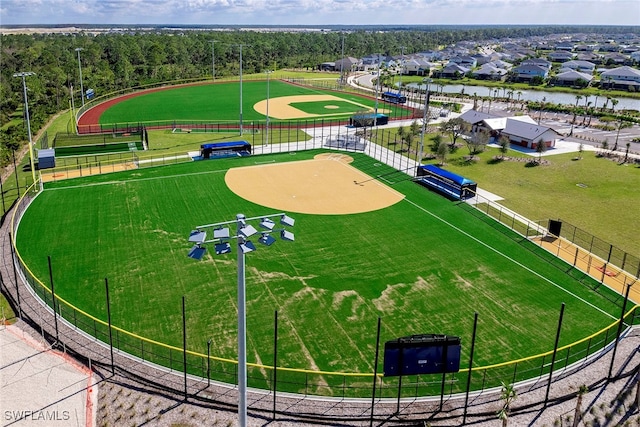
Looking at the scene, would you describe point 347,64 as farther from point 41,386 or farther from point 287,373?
point 41,386

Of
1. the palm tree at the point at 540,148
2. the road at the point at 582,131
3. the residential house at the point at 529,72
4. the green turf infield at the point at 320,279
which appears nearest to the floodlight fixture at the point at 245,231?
the green turf infield at the point at 320,279

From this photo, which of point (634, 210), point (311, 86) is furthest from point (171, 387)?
point (311, 86)

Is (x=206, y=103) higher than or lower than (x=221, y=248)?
lower

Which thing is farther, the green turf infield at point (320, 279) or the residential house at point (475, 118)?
the residential house at point (475, 118)

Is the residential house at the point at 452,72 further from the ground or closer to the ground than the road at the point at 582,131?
further from the ground

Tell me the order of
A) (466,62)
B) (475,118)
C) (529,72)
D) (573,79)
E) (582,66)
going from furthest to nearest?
(466,62) < (582,66) < (529,72) < (573,79) < (475,118)

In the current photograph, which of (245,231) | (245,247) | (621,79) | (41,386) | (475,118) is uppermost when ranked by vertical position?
(245,231)

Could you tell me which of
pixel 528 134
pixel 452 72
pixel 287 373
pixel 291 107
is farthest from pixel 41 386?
pixel 452 72

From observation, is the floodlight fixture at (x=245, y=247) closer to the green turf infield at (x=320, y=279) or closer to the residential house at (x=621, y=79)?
the green turf infield at (x=320, y=279)
